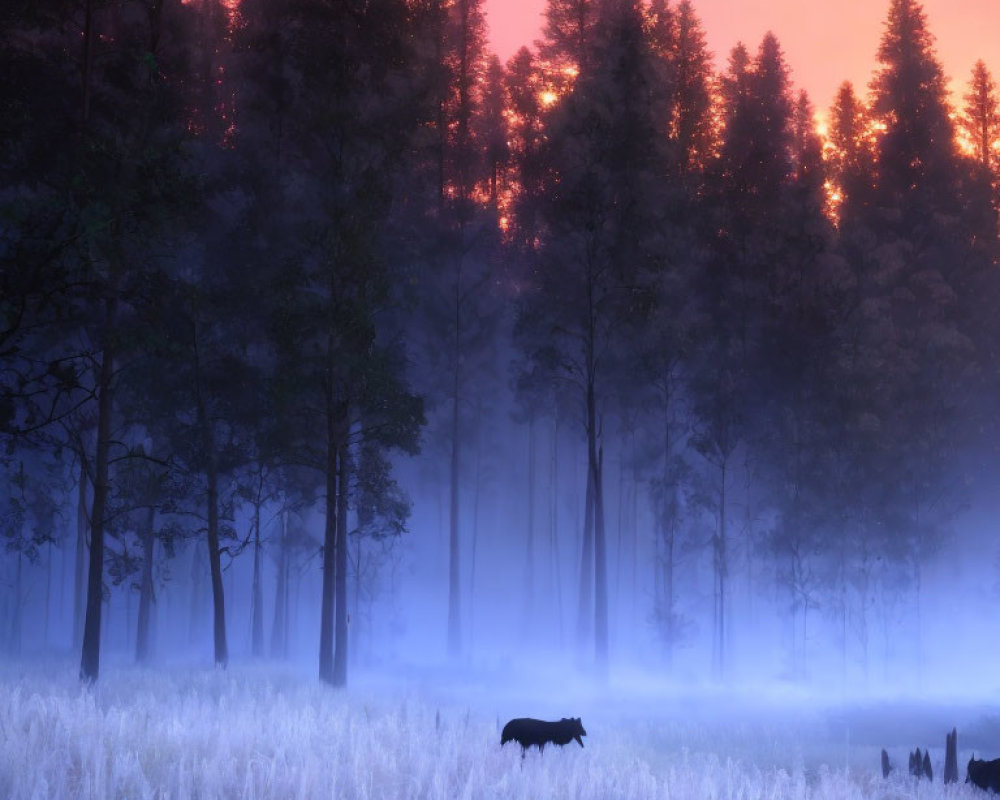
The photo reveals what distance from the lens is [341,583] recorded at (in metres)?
20.7

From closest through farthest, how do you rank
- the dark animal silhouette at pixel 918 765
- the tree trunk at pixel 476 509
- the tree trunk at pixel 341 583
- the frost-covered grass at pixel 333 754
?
1. the frost-covered grass at pixel 333 754
2. the dark animal silhouette at pixel 918 765
3. the tree trunk at pixel 341 583
4. the tree trunk at pixel 476 509

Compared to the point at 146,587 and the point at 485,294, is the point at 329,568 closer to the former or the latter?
the point at 146,587

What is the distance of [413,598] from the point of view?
53.0 m

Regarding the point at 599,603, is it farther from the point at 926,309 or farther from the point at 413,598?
the point at 413,598

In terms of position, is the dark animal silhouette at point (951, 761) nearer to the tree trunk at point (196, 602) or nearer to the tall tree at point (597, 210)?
the tall tree at point (597, 210)

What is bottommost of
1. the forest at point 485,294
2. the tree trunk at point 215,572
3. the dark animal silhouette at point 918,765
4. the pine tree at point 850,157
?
the dark animal silhouette at point 918,765

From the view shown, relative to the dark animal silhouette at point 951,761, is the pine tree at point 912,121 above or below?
above

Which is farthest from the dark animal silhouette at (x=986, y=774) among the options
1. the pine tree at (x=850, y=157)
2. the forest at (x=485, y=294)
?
the pine tree at (x=850, y=157)

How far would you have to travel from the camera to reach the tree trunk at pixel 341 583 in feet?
62.2

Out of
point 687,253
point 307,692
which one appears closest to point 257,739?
point 307,692

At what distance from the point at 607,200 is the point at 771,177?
9.49 metres

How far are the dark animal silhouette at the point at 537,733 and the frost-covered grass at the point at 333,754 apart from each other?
0.20 meters

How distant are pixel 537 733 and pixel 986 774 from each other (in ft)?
19.4

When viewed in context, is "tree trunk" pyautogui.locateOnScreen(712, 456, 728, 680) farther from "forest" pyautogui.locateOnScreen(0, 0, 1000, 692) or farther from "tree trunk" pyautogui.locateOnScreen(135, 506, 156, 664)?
"tree trunk" pyautogui.locateOnScreen(135, 506, 156, 664)
